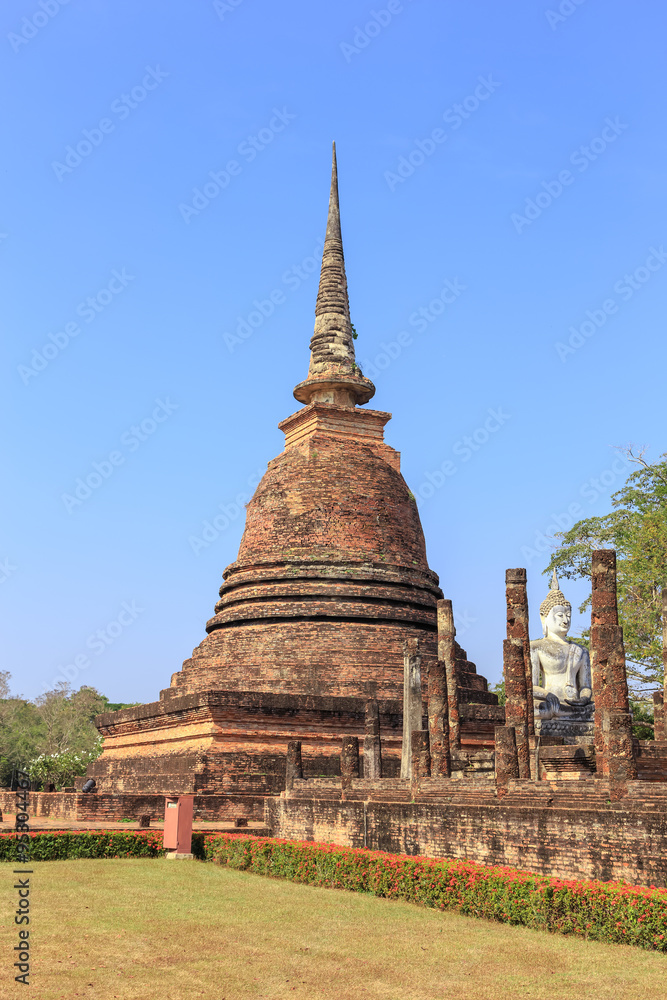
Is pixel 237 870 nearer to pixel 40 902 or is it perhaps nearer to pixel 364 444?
pixel 40 902

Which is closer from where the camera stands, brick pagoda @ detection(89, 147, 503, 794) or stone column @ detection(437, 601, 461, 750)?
stone column @ detection(437, 601, 461, 750)

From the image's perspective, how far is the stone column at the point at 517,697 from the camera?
47.8 ft

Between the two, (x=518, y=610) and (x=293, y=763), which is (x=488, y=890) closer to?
(x=518, y=610)

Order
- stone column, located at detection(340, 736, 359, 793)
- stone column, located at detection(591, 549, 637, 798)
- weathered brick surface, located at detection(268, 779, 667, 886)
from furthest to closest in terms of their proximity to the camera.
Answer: stone column, located at detection(340, 736, 359, 793)
stone column, located at detection(591, 549, 637, 798)
weathered brick surface, located at detection(268, 779, 667, 886)

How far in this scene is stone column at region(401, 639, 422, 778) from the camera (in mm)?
17953

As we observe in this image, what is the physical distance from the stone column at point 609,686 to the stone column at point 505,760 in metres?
1.33

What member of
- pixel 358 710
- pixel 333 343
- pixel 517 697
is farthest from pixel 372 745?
pixel 333 343

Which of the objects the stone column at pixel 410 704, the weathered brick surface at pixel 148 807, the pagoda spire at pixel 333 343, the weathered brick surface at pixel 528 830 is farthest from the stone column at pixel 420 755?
the pagoda spire at pixel 333 343

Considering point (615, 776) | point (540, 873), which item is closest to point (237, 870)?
point (540, 873)

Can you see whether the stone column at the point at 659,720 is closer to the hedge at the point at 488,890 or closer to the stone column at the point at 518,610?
the stone column at the point at 518,610

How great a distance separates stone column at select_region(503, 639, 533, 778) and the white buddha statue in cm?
523

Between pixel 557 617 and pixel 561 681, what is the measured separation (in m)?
1.56

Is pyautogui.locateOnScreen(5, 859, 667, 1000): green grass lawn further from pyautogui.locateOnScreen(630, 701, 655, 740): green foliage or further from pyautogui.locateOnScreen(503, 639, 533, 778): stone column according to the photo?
pyautogui.locateOnScreen(630, 701, 655, 740): green foliage

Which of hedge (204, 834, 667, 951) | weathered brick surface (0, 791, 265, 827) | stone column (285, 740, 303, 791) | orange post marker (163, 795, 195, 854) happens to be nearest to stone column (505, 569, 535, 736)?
hedge (204, 834, 667, 951)
